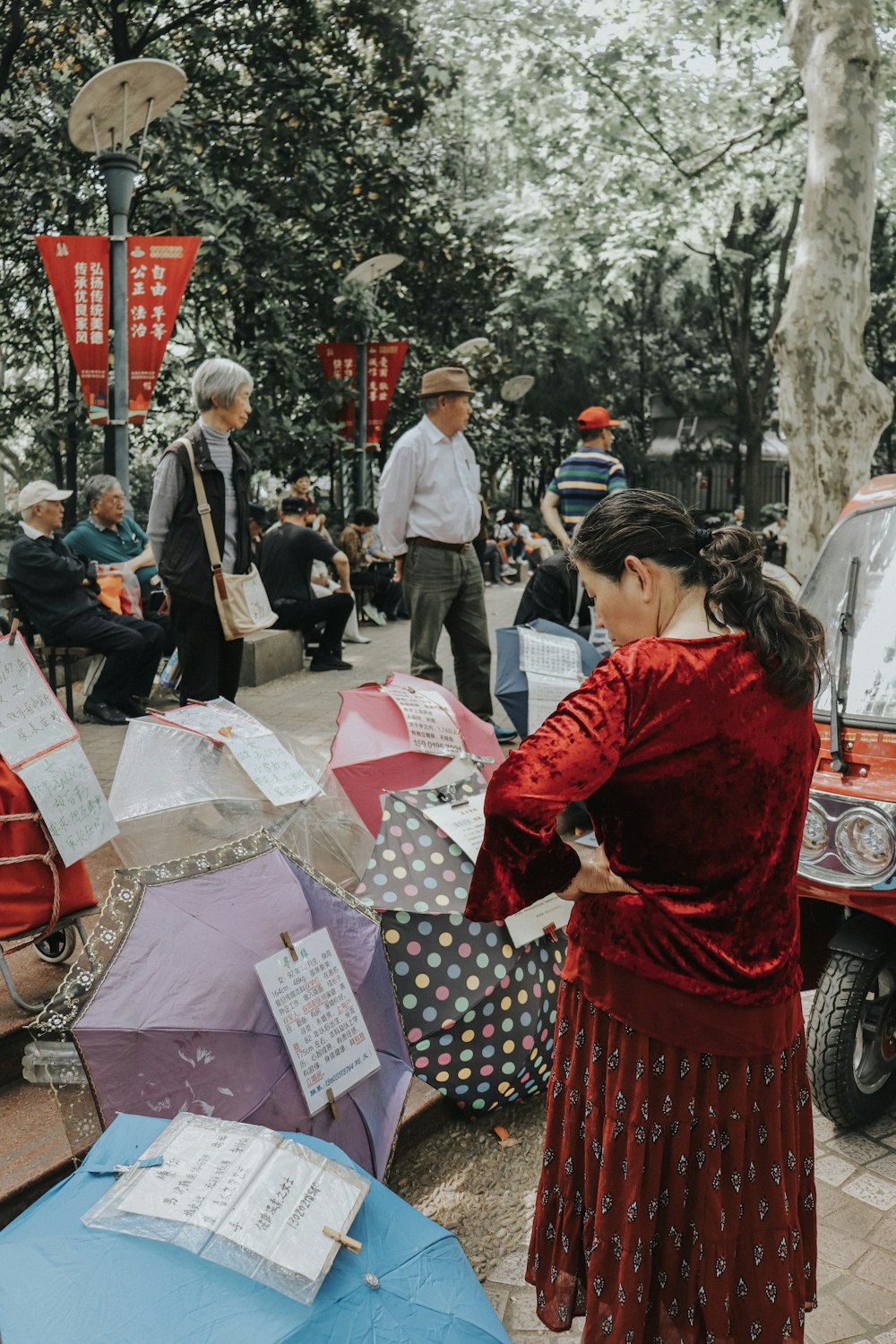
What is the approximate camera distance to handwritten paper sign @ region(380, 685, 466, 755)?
3643mm

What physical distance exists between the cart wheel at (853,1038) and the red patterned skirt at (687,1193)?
1.17 metres

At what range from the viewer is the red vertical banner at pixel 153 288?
314 inches

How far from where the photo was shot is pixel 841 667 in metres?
3.36

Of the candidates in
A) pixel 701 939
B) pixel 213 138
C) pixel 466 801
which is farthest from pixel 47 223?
pixel 701 939

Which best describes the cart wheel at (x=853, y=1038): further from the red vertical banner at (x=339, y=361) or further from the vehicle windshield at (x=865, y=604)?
the red vertical banner at (x=339, y=361)

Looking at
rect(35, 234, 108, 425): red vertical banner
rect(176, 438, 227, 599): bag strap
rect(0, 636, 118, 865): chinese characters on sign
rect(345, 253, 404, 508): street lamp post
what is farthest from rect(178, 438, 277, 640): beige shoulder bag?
rect(345, 253, 404, 508): street lamp post

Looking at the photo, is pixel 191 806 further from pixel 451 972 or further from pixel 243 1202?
pixel 243 1202

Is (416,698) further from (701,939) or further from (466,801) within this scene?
(701,939)

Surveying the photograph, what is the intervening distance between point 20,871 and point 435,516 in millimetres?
3279

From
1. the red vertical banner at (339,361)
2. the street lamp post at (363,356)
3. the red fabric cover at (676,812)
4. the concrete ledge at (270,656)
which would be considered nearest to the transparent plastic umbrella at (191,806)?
the red fabric cover at (676,812)

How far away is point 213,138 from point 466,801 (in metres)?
10.2

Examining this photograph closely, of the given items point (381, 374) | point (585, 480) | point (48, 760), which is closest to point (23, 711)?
point (48, 760)

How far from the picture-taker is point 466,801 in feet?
10.5

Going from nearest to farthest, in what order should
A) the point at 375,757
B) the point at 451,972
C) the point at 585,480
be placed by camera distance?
the point at 451,972 → the point at 375,757 → the point at 585,480
